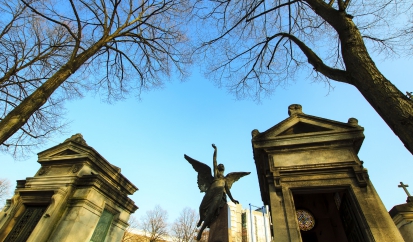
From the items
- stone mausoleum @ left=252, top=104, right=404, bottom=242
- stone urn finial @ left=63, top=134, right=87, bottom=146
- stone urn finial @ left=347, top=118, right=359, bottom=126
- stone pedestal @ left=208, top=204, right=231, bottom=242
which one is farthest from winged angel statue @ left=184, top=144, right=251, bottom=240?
stone urn finial @ left=63, top=134, right=87, bottom=146

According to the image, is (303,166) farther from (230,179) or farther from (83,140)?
(83,140)

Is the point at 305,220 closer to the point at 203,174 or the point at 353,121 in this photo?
the point at 353,121

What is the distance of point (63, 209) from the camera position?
791 cm

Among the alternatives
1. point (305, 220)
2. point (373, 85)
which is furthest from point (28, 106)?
point (305, 220)

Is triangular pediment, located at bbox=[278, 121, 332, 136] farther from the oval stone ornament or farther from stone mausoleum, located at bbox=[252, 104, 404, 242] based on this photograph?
the oval stone ornament

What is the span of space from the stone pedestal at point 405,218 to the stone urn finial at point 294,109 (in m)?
5.37

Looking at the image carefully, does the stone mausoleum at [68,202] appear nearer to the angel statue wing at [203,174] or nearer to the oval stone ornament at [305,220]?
the angel statue wing at [203,174]

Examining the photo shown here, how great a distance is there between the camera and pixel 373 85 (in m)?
4.04

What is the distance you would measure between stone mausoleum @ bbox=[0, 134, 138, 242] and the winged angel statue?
4.33m

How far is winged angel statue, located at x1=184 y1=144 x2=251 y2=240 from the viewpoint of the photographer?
19.0 ft

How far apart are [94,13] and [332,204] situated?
12.5 meters

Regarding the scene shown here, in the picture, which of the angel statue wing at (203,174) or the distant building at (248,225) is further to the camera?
the distant building at (248,225)

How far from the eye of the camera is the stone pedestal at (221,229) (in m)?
5.14

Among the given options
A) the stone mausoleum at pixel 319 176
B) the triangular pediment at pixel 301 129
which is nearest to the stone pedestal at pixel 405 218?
the stone mausoleum at pixel 319 176
